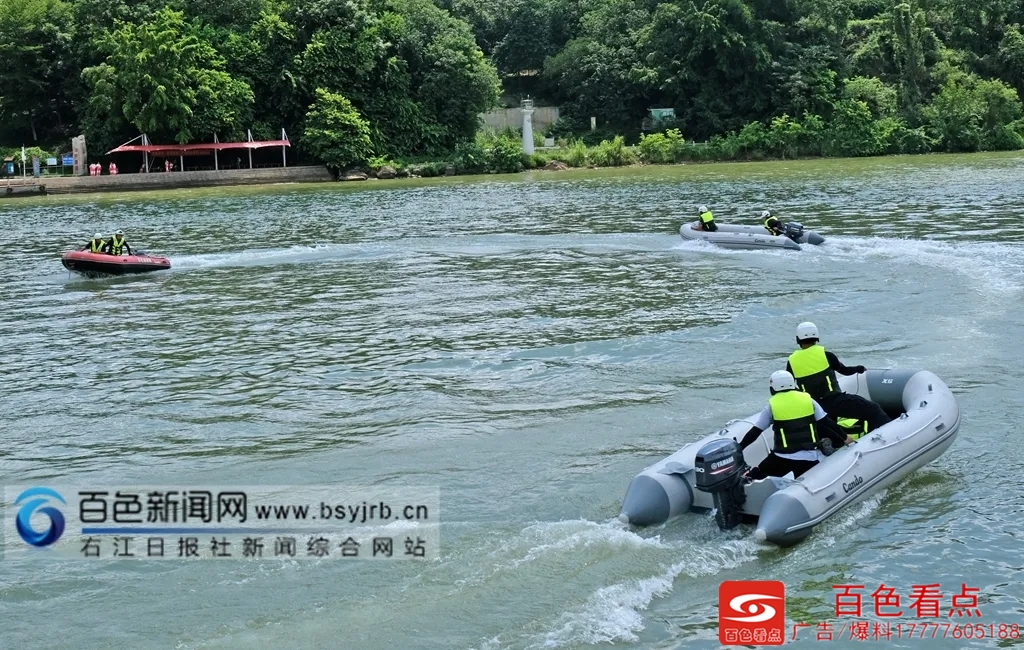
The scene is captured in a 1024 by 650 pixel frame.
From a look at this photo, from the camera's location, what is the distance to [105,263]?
25500 mm

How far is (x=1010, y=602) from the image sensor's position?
26.7ft

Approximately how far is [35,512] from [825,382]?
25.5 feet

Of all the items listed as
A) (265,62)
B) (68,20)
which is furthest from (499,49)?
(68,20)

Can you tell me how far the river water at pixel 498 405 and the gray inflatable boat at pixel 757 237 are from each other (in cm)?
47

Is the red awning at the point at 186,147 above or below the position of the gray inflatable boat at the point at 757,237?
above

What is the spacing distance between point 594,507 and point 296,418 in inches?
178

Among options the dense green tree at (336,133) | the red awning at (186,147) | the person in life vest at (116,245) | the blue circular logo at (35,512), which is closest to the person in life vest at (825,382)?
the blue circular logo at (35,512)

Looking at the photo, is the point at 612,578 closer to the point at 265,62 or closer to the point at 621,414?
the point at 621,414

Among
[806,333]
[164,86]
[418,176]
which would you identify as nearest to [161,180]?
[164,86]

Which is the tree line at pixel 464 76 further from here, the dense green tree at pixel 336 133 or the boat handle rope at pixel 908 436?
the boat handle rope at pixel 908 436

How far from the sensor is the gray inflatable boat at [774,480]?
9.12 meters

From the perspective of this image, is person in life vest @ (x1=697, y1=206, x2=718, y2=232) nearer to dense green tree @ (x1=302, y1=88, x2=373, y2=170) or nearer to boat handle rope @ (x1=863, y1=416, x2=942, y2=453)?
boat handle rope @ (x1=863, y1=416, x2=942, y2=453)

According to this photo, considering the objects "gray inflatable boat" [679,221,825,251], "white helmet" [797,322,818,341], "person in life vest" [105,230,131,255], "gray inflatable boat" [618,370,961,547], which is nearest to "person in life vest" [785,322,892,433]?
"white helmet" [797,322,818,341]

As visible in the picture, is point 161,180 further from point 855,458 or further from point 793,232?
point 855,458
